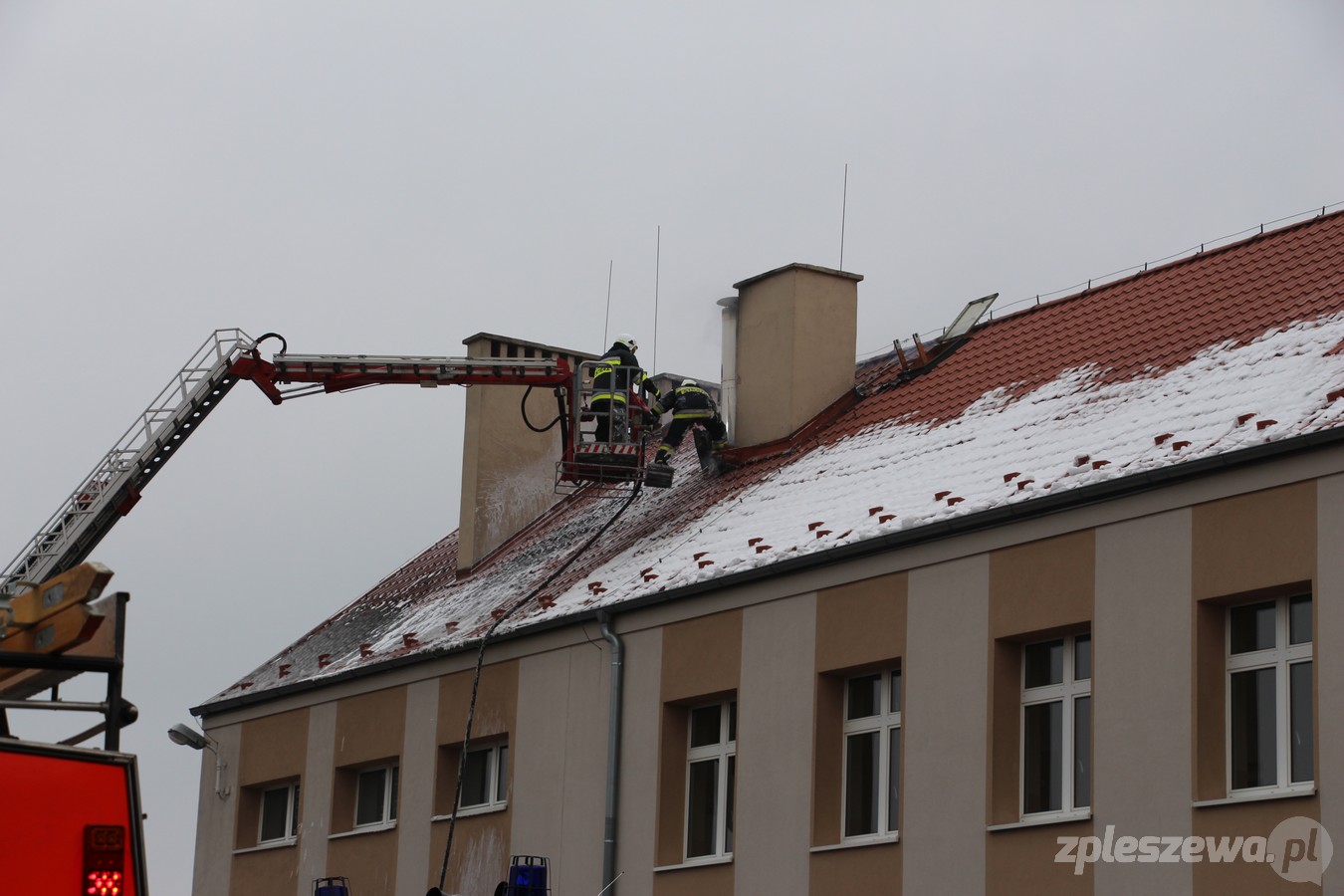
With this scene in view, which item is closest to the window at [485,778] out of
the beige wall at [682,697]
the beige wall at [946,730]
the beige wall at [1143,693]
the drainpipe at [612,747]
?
the drainpipe at [612,747]

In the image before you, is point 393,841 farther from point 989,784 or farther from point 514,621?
point 989,784

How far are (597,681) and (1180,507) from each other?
24.1 feet

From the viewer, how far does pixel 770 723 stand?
1816 cm

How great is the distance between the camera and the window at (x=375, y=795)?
23.3 m

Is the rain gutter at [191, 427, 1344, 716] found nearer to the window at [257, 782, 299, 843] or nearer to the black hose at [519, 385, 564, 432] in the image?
the window at [257, 782, 299, 843]

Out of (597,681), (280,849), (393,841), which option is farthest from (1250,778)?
(280,849)

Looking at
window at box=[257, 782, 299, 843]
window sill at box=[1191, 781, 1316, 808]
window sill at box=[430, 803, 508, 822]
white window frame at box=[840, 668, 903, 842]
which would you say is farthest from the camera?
window at box=[257, 782, 299, 843]

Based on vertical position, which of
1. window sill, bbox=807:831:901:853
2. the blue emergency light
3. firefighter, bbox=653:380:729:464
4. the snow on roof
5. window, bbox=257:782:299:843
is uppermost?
firefighter, bbox=653:380:729:464

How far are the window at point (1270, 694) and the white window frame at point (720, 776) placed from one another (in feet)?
18.2

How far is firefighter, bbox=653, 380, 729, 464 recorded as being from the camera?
79.2ft

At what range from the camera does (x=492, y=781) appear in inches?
863

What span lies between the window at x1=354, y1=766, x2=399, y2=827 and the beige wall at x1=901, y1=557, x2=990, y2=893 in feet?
27.4

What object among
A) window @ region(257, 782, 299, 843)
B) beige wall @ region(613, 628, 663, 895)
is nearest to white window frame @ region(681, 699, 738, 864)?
beige wall @ region(613, 628, 663, 895)

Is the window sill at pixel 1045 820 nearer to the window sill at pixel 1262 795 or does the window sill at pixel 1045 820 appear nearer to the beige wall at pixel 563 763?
the window sill at pixel 1262 795
